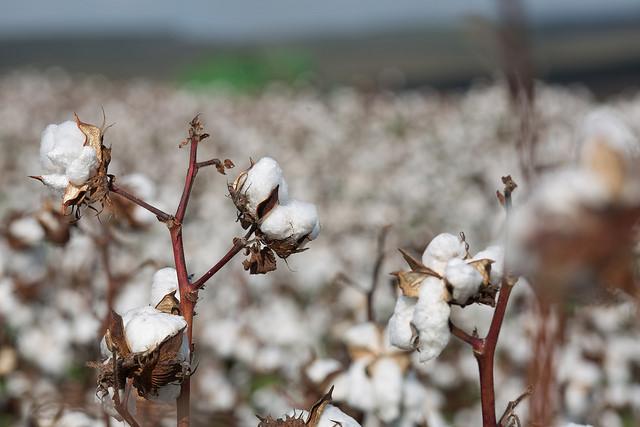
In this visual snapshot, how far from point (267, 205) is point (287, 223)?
0.12 feet

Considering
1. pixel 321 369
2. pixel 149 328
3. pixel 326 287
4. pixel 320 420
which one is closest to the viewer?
pixel 149 328

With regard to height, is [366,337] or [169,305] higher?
[366,337]

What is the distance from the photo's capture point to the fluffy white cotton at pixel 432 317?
1.19 meters

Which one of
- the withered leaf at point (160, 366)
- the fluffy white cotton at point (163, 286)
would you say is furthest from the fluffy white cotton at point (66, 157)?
the withered leaf at point (160, 366)

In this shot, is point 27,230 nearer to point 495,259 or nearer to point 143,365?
point 143,365

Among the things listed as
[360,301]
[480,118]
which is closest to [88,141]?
[360,301]

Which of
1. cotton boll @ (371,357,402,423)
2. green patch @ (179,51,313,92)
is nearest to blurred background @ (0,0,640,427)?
cotton boll @ (371,357,402,423)

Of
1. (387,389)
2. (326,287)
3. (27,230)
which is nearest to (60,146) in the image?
(387,389)

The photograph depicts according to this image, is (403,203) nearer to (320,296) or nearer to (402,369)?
(320,296)

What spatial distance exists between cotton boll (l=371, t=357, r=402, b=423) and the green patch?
17.6m

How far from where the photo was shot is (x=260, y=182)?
119cm

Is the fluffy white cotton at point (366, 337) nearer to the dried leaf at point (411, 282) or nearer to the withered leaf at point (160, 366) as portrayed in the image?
the dried leaf at point (411, 282)

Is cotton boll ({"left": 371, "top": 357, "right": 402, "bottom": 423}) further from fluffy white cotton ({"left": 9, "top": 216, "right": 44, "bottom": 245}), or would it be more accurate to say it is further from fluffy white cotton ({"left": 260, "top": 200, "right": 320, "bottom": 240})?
fluffy white cotton ({"left": 9, "top": 216, "right": 44, "bottom": 245})

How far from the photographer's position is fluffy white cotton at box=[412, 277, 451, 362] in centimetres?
119
